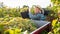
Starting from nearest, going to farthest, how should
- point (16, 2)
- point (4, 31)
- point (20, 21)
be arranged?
point (4, 31), point (20, 21), point (16, 2)

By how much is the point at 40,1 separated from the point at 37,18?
146 centimetres

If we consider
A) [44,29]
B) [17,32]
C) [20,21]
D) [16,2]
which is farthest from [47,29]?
[17,32]

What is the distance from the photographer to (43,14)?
339cm

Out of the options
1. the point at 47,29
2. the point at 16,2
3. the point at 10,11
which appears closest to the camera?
the point at 47,29

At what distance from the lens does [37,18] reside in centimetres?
330

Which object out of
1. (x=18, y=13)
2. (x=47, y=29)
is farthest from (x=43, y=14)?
(x=47, y=29)

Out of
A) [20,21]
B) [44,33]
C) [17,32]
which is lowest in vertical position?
[44,33]

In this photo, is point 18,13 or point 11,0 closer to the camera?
point 18,13

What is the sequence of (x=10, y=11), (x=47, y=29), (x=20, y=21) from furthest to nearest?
(x=10, y=11), (x=47, y=29), (x=20, y=21)

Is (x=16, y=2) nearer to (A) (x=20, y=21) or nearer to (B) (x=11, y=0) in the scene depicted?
(B) (x=11, y=0)

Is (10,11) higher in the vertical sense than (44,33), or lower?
higher

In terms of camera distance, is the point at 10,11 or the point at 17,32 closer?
the point at 17,32

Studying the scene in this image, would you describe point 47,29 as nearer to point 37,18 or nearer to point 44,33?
point 44,33

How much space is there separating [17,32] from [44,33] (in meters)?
2.17
